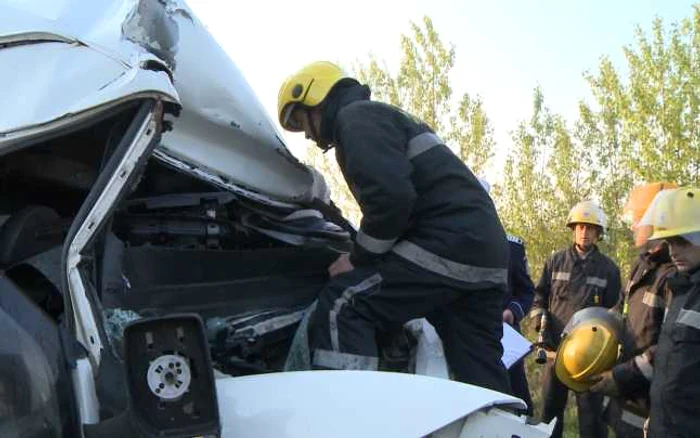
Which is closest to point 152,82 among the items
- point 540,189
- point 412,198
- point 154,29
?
point 154,29

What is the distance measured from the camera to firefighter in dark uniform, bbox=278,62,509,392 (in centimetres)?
290

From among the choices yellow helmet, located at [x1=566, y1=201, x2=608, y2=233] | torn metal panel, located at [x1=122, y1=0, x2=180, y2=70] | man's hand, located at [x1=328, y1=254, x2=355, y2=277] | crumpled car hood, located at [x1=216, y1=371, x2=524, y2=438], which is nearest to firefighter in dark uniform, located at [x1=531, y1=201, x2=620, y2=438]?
yellow helmet, located at [x1=566, y1=201, x2=608, y2=233]

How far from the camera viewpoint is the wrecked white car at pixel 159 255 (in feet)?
5.44

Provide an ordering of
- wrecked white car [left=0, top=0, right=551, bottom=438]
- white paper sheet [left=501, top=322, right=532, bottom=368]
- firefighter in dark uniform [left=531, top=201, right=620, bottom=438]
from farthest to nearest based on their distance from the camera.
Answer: firefighter in dark uniform [left=531, top=201, right=620, bottom=438] → white paper sheet [left=501, top=322, right=532, bottom=368] → wrecked white car [left=0, top=0, right=551, bottom=438]

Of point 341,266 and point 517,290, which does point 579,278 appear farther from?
point 341,266

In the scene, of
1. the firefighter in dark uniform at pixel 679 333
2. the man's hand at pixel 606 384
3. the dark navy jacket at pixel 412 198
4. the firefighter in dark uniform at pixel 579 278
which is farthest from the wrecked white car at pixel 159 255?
the firefighter in dark uniform at pixel 579 278

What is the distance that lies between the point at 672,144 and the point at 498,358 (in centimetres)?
1340

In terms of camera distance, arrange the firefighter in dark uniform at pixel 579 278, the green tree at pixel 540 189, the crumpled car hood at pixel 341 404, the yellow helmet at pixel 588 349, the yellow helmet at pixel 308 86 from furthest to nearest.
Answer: the green tree at pixel 540 189
the firefighter in dark uniform at pixel 579 278
the yellow helmet at pixel 588 349
the yellow helmet at pixel 308 86
the crumpled car hood at pixel 341 404

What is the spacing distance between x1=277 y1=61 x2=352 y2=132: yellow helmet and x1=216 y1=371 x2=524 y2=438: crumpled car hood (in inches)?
58.2

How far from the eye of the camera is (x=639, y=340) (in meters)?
3.90

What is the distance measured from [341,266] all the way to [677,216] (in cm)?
158

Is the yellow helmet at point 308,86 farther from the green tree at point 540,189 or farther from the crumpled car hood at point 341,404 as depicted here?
the green tree at point 540,189

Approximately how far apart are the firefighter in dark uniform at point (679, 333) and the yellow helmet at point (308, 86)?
161cm

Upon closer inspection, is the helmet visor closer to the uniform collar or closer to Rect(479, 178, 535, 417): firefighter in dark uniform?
Rect(479, 178, 535, 417): firefighter in dark uniform
